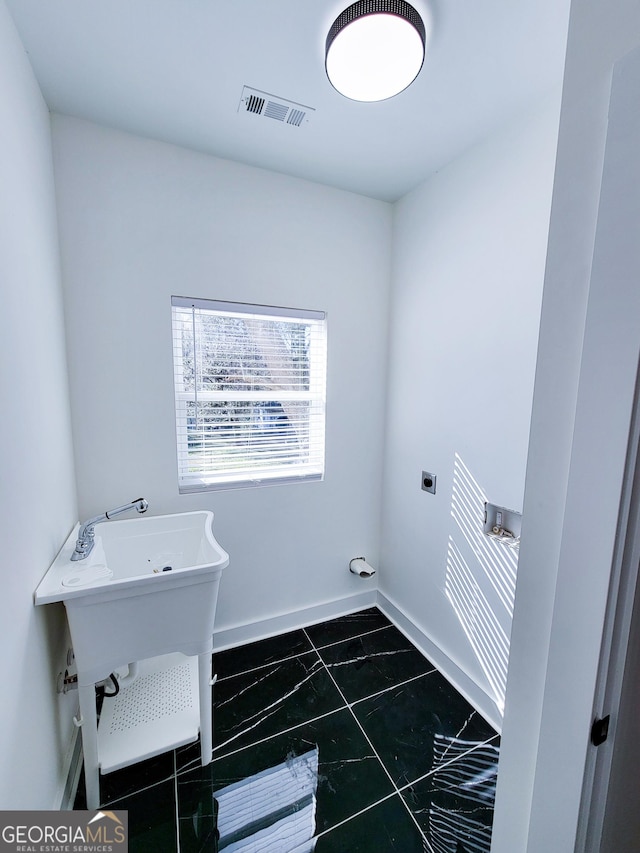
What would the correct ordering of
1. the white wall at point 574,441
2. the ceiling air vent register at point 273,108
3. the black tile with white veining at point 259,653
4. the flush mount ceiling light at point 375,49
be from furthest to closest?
the black tile with white veining at point 259,653
the ceiling air vent register at point 273,108
the flush mount ceiling light at point 375,49
the white wall at point 574,441

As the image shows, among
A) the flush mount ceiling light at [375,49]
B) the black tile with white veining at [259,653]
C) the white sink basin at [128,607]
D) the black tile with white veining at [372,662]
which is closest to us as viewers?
the flush mount ceiling light at [375,49]

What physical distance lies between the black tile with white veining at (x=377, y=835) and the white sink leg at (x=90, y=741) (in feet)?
2.60

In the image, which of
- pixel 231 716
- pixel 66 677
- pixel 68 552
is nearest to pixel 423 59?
pixel 68 552

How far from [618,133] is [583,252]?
177 mm

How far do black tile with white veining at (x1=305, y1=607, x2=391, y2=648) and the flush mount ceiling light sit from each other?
103 inches

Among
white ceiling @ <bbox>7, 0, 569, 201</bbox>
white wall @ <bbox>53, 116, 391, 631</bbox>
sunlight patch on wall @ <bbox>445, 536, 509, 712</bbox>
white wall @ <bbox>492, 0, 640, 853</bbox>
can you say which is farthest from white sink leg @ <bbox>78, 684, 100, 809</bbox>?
white ceiling @ <bbox>7, 0, 569, 201</bbox>

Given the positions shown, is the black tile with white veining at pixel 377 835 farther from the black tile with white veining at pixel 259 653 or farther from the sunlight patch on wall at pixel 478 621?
the black tile with white veining at pixel 259 653

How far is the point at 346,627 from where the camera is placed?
A: 7.28 feet

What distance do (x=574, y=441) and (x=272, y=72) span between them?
1565mm

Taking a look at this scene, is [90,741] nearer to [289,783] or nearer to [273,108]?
[289,783]

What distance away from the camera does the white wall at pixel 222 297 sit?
61.7 inches

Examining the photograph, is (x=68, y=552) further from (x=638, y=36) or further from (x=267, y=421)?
(x=638, y=36)

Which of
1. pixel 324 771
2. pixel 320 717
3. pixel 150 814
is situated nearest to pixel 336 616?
pixel 320 717

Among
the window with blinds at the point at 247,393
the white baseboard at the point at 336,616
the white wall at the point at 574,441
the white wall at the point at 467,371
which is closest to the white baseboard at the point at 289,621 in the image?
the white baseboard at the point at 336,616
